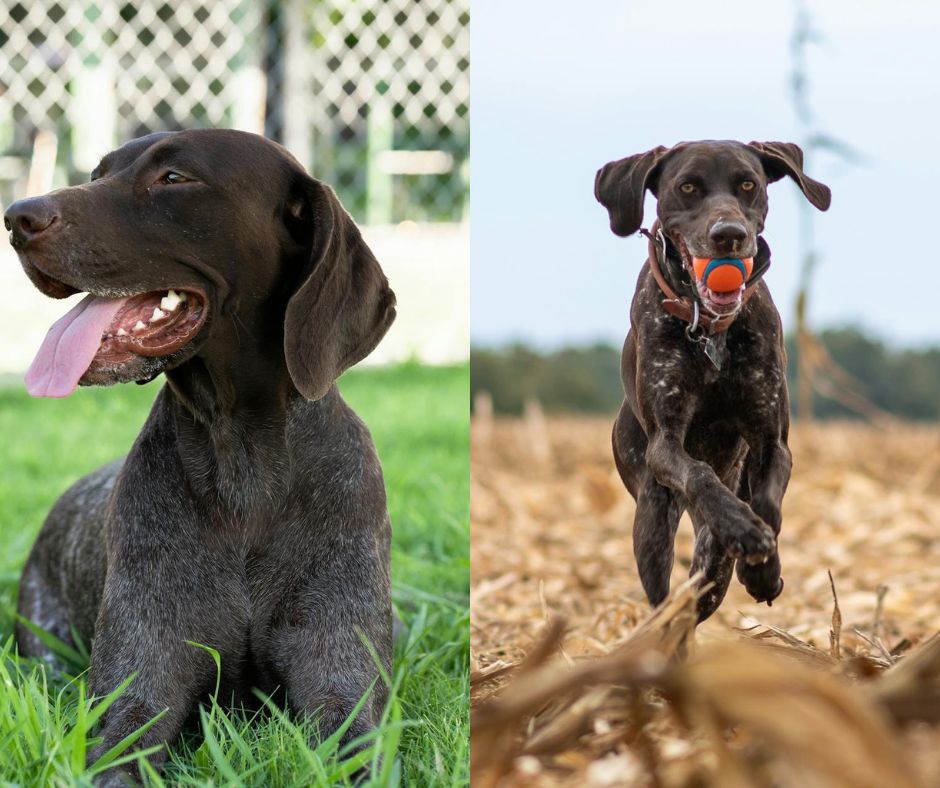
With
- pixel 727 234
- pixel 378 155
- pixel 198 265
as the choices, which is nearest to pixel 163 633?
pixel 198 265

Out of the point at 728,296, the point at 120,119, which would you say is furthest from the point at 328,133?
the point at 728,296

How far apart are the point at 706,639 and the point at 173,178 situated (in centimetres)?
174

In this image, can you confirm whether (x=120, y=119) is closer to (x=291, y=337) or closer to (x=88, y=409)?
(x=88, y=409)

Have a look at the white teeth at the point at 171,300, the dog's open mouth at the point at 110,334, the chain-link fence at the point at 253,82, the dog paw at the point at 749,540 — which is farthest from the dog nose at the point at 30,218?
the chain-link fence at the point at 253,82

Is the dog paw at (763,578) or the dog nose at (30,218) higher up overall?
the dog nose at (30,218)

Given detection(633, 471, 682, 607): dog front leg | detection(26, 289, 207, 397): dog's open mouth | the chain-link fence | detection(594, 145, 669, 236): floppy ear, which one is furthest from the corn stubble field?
the chain-link fence

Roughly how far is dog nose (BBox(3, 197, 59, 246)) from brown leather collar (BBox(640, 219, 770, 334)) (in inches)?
60.8

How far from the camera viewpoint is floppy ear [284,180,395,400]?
2990 mm

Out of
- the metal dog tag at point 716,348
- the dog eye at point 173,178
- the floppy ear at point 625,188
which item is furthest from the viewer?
the dog eye at point 173,178

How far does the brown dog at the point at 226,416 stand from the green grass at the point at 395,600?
0.15 meters

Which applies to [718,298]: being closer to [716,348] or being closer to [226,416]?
[716,348]

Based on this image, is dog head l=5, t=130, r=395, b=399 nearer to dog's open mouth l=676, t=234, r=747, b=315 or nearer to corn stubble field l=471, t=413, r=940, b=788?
corn stubble field l=471, t=413, r=940, b=788

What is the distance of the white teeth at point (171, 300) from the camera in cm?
298

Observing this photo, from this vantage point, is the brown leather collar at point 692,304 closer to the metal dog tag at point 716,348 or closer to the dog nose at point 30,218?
the metal dog tag at point 716,348
